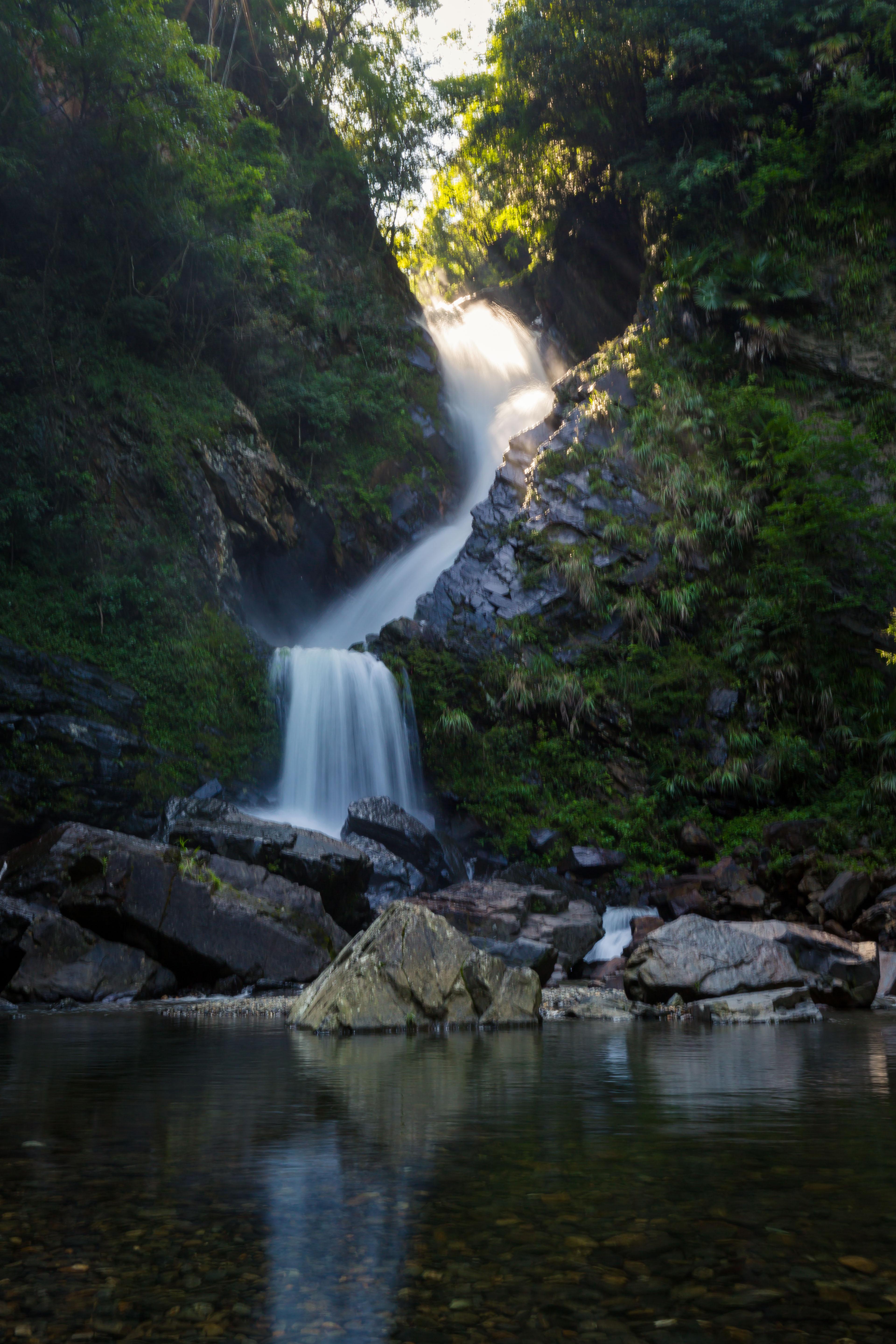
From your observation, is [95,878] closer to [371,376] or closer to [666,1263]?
[666,1263]

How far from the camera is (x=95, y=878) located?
1027 cm

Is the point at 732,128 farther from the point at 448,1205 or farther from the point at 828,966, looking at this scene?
the point at 448,1205

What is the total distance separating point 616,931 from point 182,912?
7245 mm

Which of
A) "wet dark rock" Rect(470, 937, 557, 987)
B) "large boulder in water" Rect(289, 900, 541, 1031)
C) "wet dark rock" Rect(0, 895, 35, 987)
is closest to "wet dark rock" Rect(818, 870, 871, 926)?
"wet dark rock" Rect(470, 937, 557, 987)

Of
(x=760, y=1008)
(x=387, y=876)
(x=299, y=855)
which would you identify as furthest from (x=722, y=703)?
(x=760, y=1008)

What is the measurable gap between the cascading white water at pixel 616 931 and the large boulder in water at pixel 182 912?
173 inches

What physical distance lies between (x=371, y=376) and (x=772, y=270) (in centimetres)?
1166

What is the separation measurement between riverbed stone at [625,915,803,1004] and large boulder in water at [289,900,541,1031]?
4.83ft

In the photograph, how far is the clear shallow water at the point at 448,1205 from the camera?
1.74 m

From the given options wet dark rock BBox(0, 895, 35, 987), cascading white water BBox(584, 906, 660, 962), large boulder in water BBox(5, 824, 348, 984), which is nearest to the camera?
wet dark rock BBox(0, 895, 35, 987)

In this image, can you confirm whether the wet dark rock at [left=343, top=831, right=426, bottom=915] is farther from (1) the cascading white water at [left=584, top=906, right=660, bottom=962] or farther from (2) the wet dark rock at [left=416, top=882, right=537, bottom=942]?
(1) the cascading white water at [left=584, top=906, right=660, bottom=962]

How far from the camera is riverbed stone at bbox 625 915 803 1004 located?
8906mm

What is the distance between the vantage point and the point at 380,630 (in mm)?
22625

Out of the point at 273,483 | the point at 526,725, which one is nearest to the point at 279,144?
the point at 273,483
